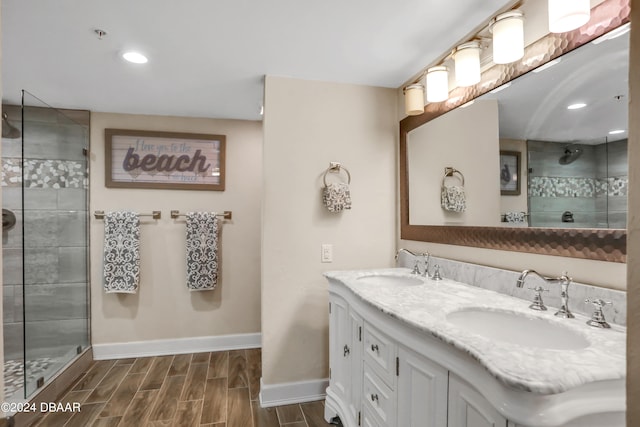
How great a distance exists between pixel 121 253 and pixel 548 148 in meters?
3.19

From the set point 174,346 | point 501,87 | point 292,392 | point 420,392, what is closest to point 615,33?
point 501,87

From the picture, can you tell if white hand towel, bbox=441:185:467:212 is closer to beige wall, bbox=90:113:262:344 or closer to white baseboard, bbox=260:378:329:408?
white baseboard, bbox=260:378:329:408

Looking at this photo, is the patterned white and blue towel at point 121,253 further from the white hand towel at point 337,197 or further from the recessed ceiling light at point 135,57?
the white hand towel at point 337,197

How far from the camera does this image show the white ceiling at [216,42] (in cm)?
160

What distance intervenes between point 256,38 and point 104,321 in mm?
2786

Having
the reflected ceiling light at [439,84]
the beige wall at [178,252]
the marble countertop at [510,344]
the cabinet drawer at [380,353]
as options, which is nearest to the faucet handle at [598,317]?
the marble countertop at [510,344]

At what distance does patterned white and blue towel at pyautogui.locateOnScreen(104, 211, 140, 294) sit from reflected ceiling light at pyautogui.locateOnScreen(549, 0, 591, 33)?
3161 millimetres

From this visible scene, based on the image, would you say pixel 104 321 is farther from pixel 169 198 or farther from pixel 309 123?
pixel 309 123

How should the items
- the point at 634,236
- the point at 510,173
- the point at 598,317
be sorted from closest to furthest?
the point at 634,236 → the point at 598,317 → the point at 510,173

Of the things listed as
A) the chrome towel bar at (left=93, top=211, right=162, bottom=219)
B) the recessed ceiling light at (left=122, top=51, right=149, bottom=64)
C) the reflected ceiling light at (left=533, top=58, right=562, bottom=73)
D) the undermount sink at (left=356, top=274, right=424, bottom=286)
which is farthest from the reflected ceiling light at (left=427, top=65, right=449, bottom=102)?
the chrome towel bar at (left=93, top=211, right=162, bottom=219)

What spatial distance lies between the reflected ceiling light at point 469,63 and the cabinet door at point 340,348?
136 cm

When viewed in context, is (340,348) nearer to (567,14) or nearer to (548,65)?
(548,65)

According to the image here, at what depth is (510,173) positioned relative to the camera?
1.57 m

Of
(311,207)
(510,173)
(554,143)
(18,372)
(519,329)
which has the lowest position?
(18,372)
